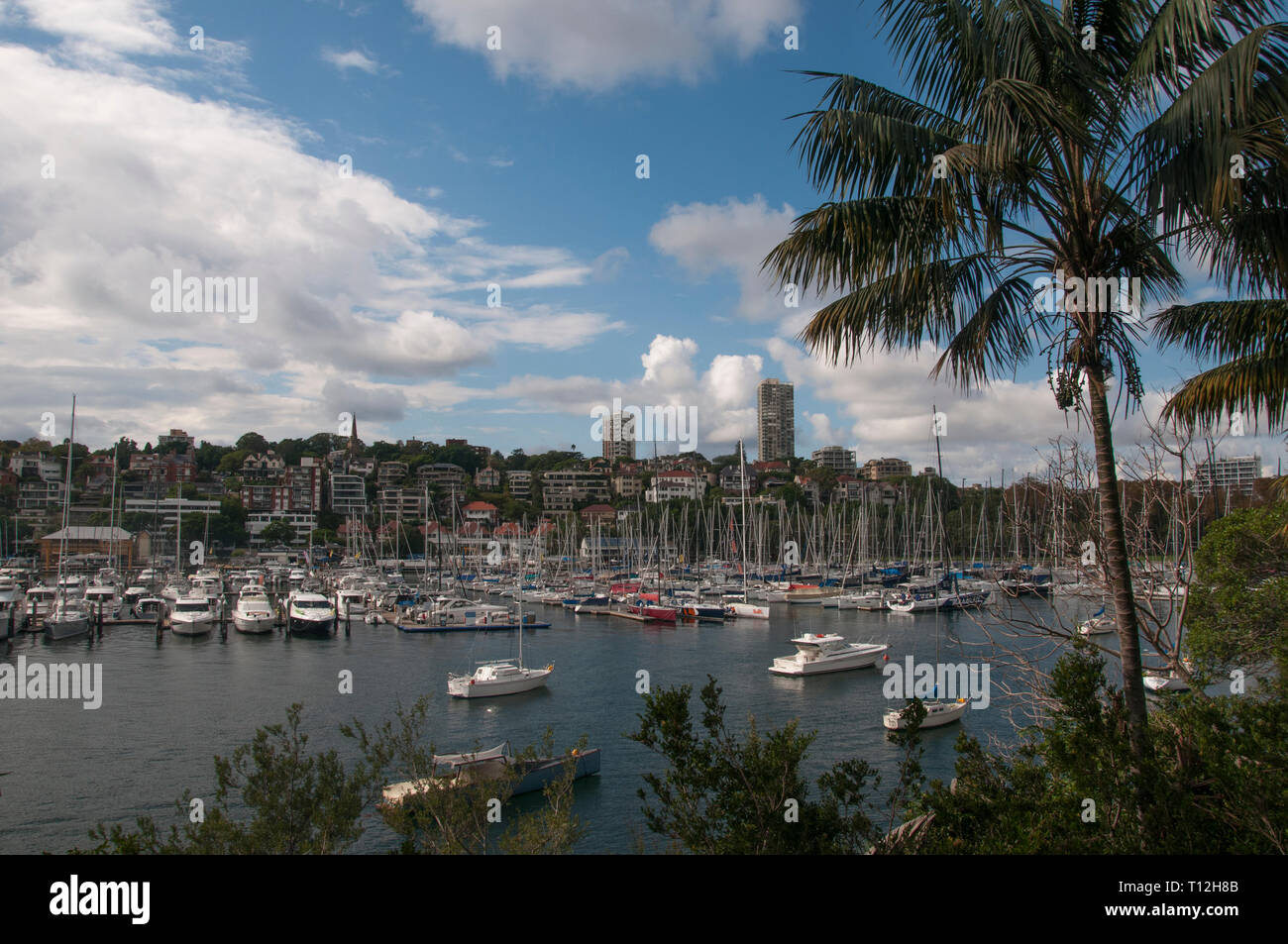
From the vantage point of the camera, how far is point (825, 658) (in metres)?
36.4

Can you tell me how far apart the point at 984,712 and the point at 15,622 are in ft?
171

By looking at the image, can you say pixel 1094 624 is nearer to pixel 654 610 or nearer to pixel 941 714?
pixel 941 714

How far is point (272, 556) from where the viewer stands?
99875mm

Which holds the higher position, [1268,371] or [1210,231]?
[1210,231]

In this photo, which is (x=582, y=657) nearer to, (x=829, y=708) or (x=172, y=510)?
(x=829, y=708)

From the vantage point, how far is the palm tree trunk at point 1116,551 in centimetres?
573

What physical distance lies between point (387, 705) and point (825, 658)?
62.5 ft

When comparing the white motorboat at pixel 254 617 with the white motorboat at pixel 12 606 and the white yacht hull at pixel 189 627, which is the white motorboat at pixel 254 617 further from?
the white motorboat at pixel 12 606

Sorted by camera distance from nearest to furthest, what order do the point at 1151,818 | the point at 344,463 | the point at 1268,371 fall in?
the point at 1151,818 < the point at 1268,371 < the point at 344,463

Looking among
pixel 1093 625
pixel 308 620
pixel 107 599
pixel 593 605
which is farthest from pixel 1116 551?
pixel 107 599

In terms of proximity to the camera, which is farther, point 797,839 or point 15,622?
point 15,622

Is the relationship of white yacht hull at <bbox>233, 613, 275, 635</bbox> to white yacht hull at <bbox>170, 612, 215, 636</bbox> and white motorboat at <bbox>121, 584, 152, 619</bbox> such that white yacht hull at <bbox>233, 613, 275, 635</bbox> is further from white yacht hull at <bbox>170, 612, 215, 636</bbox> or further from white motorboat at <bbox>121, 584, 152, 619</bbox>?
white motorboat at <bbox>121, 584, 152, 619</bbox>

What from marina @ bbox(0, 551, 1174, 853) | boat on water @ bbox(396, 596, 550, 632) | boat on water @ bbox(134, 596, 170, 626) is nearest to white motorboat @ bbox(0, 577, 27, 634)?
marina @ bbox(0, 551, 1174, 853)
